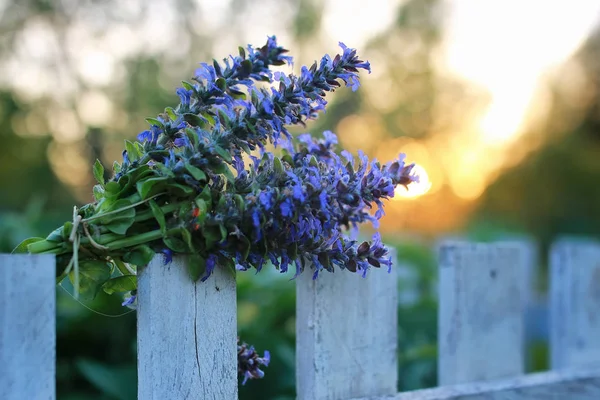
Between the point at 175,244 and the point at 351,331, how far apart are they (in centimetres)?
60

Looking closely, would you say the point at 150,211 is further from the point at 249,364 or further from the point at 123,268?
the point at 249,364

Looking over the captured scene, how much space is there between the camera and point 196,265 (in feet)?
3.91

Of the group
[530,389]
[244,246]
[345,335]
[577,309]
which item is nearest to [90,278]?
[244,246]

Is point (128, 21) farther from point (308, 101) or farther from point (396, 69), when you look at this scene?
point (308, 101)

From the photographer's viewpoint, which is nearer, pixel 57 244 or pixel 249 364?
pixel 57 244

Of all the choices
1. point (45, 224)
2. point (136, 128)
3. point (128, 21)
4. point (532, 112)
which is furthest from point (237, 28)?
point (45, 224)

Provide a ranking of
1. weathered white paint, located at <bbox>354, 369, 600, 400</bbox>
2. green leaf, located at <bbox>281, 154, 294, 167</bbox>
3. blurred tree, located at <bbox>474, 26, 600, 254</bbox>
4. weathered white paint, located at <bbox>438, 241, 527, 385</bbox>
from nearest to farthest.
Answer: green leaf, located at <bbox>281, 154, 294, 167</bbox>
weathered white paint, located at <bbox>354, 369, 600, 400</bbox>
weathered white paint, located at <bbox>438, 241, 527, 385</bbox>
blurred tree, located at <bbox>474, 26, 600, 254</bbox>

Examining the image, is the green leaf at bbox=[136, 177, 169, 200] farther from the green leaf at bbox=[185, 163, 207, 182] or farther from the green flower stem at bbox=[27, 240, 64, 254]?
the green flower stem at bbox=[27, 240, 64, 254]

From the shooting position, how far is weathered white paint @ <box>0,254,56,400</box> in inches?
41.3

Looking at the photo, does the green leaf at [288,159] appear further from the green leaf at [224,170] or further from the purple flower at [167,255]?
the purple flower at [167,255]

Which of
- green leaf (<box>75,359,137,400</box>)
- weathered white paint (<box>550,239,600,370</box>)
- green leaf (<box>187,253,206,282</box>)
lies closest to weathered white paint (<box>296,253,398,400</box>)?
green leaf (<box>187,253,206,282</box>)

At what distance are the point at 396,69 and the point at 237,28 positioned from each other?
17.7ft

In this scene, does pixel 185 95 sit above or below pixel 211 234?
above

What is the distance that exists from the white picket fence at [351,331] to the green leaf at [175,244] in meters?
0.06
